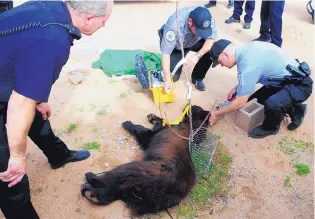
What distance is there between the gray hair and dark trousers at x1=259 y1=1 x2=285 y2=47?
471 centimetres

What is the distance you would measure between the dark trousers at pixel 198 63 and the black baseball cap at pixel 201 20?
24.0 inches

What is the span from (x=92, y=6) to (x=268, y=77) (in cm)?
266

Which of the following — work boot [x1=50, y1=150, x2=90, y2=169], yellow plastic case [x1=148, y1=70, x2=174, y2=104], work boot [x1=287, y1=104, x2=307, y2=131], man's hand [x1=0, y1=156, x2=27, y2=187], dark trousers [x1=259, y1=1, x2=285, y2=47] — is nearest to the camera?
man's hand [x1=0, y1=156, x2=27, y2=187]

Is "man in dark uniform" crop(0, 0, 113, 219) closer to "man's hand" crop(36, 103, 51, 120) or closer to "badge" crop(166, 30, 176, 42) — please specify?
"man's hand" crop(36, 103, 51, 120)

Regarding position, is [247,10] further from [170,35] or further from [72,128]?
[72,128]

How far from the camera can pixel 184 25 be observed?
4.37 m

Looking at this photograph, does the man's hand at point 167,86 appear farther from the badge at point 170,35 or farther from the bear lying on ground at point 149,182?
the bear lying on ground at point 149,182

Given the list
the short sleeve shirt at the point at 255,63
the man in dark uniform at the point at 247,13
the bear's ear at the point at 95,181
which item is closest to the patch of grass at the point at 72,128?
the bear's ear at the point at 95,181

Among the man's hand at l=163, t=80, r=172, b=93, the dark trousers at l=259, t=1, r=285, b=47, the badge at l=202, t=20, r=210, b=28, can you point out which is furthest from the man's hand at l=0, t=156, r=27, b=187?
the dark trousers at l=259, t=1, r=285, b=47

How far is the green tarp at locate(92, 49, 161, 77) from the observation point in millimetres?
5207

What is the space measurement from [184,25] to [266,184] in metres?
A: 2.27

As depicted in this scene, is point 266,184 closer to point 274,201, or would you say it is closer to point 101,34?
point 274,201

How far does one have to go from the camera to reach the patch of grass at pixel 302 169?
143 inches

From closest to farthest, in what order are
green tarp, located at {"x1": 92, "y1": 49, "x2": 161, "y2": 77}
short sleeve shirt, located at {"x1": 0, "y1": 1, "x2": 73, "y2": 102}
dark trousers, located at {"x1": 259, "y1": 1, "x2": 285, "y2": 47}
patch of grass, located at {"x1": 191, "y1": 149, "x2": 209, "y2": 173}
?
short sleeve shirt, located at {"x1": 0, "y1": 1, "x2": 73, "y2": 102} < patch of grass, located at {"x1": 191, "y1": 149, "x2": 209, "y2": 173} < green tarp, located at {"x1": 92, "y1": 49, "x2": 161, "y2": 77} < dark trousers, located at {"x1": 259, "y1": 1, "x2": 285, "y2": 47}
